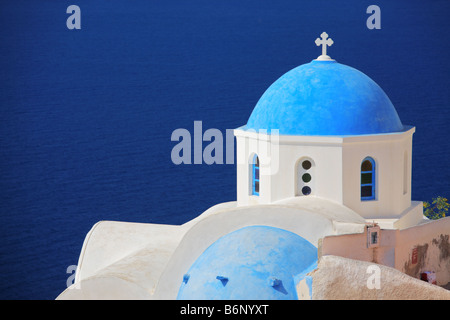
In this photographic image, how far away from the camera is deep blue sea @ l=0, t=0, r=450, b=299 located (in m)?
42.9

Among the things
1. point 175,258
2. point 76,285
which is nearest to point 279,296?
point 175,258

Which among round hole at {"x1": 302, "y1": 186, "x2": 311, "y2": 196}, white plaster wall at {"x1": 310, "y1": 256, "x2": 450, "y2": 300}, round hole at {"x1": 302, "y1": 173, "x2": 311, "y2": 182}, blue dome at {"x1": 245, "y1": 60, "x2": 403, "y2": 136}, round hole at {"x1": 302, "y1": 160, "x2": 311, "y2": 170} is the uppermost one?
blue dome at {"x1": 245, "y1": 60, "x2": 403, "y2": 136}

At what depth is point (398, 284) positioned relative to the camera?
53.6 feet

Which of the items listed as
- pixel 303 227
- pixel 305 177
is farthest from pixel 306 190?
pixel 303 227

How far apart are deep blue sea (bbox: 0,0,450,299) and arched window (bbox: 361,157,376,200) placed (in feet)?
57.3

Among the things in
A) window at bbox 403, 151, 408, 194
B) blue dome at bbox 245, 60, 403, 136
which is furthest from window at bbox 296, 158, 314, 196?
window at bbox 403, 151, 408, 194

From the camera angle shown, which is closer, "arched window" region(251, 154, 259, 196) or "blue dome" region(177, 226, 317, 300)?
"blue dome" region(177, 226, 317, 300)

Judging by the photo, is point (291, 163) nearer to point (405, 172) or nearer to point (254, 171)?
point (254, 171)

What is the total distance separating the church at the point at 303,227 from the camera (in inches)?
677

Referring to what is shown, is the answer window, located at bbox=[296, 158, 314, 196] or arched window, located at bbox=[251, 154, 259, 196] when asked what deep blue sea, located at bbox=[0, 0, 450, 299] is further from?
window, located at bbox=[296, 158, 314, 196]

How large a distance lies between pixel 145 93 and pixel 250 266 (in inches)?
1904

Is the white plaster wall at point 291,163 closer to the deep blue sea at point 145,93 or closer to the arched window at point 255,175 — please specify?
the arched window at point 255,175

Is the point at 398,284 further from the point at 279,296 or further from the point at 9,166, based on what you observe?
the point at 9,166

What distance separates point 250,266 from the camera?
17531 millimetres
